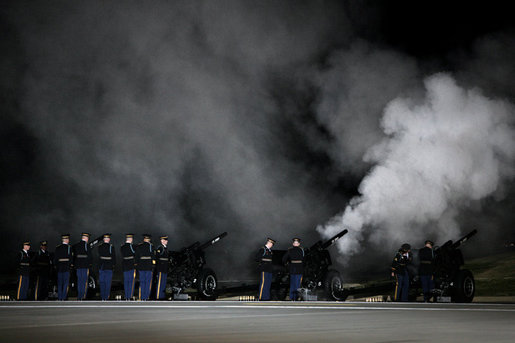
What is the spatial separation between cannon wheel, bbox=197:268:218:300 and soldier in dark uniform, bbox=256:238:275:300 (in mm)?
1821

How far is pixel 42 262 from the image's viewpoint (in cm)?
2339

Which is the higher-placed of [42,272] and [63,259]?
[63,259]

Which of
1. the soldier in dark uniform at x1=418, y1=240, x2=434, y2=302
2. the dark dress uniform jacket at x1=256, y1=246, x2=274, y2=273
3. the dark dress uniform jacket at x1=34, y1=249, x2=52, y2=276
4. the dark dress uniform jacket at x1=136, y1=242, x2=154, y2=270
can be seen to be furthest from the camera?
the dark dress uniform jacket at x1=34, y1=249, x2=52, y2=276

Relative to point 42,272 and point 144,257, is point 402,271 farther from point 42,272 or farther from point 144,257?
point 42,272

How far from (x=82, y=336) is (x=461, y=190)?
838 inches

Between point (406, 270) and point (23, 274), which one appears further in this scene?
point (23, 274)

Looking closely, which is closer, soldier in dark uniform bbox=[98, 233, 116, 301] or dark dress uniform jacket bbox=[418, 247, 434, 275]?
dark dress uniform jacket bbox=[418, 247, 434, 275]

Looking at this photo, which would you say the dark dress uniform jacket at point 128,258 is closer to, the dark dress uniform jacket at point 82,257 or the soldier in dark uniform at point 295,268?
the dark dress uniform jacket at point 82,257

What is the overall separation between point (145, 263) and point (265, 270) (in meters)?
3.50

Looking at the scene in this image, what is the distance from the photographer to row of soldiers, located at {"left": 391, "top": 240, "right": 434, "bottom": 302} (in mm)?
21719

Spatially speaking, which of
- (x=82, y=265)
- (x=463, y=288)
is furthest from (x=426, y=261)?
(x=82, y=265)

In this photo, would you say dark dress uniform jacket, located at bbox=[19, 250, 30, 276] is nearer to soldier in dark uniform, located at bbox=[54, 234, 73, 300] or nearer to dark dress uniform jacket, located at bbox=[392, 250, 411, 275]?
soldier in dark uniform, located at bbox=[54, 234, 73, 300]

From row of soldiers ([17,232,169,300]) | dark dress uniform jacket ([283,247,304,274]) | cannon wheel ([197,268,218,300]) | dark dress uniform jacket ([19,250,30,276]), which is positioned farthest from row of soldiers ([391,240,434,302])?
dark dress uniform jacket ([19,250,30,276])

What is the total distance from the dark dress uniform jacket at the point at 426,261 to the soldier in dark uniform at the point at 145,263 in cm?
769
